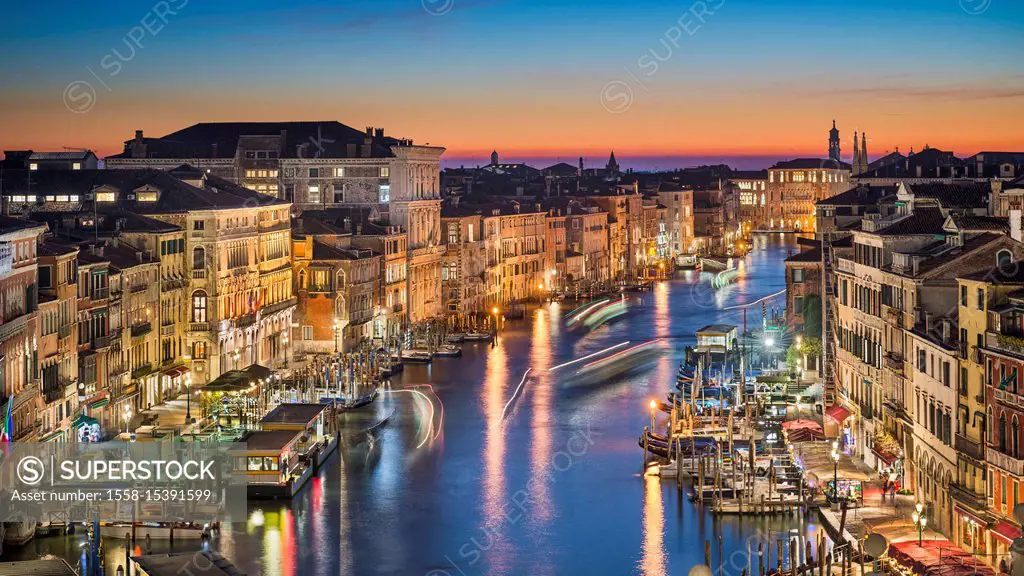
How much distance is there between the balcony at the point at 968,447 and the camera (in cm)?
1855

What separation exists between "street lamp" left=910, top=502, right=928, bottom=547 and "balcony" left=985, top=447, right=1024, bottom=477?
4.08 feet

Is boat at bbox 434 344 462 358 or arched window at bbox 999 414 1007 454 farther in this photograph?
boat at bbox 434 344 462 358

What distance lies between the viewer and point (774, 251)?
99125 millimetres

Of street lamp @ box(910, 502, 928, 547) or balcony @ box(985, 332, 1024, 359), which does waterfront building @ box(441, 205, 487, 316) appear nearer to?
street lamp @ box(910, 502, 928, 547)

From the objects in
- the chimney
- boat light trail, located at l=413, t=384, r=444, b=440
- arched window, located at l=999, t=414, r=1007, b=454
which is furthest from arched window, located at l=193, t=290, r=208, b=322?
arched window, located at l=999, t=414, r=1007, b=454

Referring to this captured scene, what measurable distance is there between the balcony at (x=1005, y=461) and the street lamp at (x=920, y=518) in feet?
4.08

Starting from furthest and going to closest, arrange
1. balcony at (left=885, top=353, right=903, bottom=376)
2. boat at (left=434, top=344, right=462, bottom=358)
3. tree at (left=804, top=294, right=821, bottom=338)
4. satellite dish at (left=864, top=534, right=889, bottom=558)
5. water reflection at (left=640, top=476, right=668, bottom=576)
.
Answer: boat at (left=434, top=344, right=462, bottom=358)
tree at (left=804, top=294, right=821, bottom=338)
balcony at (left=885, top=353, right=903, bottom=376)
water reflection at (left=640, top=476, right=668, bottom=576)
satellite dish at (left=864, top=534, right=889, bottom=558)

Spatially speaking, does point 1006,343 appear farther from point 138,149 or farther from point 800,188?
point 800,188

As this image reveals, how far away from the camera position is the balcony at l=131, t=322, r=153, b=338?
2965 cm

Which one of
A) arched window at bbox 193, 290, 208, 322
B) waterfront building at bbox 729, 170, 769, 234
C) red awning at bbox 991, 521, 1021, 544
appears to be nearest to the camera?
red awning at bbox 991, 521, 1021, 544

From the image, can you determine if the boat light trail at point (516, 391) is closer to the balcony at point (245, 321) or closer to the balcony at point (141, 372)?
the balcony at point (245, 321)

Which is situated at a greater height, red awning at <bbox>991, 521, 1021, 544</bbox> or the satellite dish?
the satellite dish

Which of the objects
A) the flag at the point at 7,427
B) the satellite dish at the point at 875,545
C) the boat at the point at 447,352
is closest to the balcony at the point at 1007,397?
the satellite dish at the point at 875,545

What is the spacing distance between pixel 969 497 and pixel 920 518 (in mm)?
914
